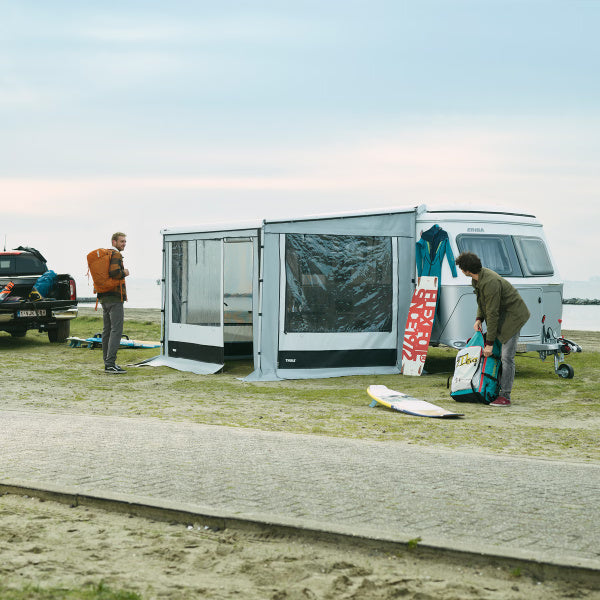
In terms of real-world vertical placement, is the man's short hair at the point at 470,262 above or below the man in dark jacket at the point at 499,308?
above

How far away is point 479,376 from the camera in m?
10.4

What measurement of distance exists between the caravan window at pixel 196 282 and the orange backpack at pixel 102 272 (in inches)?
57.0

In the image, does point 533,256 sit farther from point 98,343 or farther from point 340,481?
point 98,343

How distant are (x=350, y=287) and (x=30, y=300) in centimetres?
755

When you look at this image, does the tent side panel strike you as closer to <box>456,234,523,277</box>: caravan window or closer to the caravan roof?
the caravan roof

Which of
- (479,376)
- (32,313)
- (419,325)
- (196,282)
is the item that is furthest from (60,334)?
(479,376)

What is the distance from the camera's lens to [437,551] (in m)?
4.40

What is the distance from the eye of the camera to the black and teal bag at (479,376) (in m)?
10.4

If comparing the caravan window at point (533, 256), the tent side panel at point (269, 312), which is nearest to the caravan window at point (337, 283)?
the tent side panel at point (269, 312)

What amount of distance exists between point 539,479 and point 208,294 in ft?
29.4

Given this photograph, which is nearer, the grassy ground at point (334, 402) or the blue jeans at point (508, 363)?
the grassy ground at point (334, 402)

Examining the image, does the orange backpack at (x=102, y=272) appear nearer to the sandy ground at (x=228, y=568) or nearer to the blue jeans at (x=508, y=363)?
the blue jeans at (x=508, y=363)

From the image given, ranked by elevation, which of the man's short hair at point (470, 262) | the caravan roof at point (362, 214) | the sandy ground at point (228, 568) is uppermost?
the caravan roof at point (362, 214)

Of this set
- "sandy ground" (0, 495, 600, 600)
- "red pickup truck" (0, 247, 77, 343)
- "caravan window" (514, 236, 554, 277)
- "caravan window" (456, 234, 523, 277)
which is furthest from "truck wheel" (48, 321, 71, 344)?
"sandy ground" (0, 495, 600, 600)
